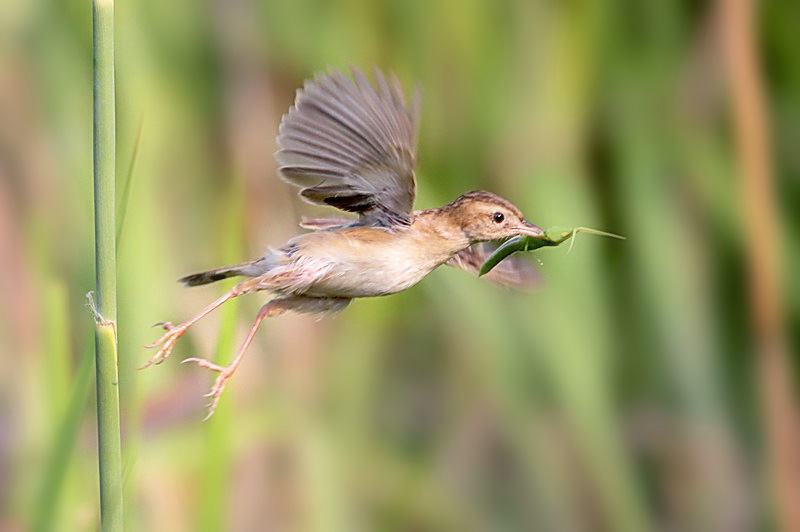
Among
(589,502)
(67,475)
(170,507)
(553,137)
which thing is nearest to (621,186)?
(553,137)

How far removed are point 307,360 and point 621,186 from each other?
0.66m

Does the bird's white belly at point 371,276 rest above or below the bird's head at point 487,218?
below

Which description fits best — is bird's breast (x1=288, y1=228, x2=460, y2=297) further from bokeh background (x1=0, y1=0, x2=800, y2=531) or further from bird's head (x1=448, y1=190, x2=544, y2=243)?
bokeh background (x1=0, y1=0, x2=800, y2=531)

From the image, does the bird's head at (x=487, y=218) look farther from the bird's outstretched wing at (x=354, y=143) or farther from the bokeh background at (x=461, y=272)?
the bokeh background at (x=461, y=272)

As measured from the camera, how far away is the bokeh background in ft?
6.13

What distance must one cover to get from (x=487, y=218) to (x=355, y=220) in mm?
154

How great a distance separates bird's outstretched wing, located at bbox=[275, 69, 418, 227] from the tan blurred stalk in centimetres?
103

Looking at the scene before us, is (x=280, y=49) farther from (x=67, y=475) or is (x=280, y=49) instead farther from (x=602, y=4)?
(x=67, y=475)

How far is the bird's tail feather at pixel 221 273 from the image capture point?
3.93 feet

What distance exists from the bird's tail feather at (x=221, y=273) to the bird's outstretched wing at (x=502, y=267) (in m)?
0.24

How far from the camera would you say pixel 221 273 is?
1.21 metres

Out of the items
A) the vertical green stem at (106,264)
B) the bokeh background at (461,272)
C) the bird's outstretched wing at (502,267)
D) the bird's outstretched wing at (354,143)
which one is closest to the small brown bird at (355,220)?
the bird's outstretched wing at (354,143)

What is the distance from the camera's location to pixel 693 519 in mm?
2219

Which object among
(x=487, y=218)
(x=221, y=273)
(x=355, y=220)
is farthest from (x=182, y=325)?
(x=487, y=218)
